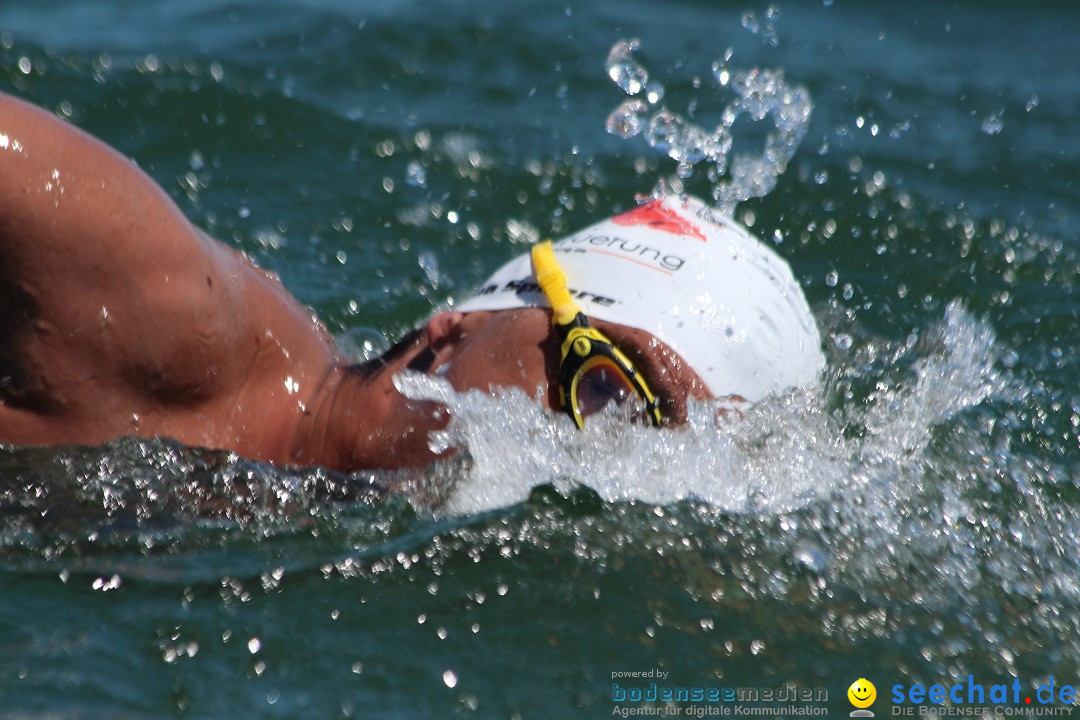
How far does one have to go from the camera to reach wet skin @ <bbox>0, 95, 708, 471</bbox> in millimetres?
2980

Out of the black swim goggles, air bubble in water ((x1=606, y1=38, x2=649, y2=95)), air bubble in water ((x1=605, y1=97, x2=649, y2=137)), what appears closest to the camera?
the black swim goggles

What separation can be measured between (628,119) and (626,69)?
0.58 m

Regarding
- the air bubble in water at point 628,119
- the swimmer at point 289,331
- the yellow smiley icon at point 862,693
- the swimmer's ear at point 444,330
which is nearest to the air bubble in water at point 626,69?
the air bubble in water at point 628,119

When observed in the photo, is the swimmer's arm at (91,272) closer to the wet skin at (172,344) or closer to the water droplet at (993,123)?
the wet skin at (172,344)

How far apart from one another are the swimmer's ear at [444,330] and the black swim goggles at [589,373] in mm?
318

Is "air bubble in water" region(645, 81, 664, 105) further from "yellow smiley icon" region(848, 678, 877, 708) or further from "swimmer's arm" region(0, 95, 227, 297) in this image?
"yellow smiley icon" region(848, 678, 877, 708)

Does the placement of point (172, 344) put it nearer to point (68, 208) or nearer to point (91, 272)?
point (91, 272)

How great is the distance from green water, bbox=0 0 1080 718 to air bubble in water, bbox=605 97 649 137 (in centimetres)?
8

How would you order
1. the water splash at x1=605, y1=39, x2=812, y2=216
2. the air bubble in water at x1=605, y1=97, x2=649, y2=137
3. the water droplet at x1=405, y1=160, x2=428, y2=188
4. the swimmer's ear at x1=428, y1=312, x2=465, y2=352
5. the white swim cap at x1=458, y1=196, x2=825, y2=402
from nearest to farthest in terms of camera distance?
the white swim cap at x1=458, y1=196, x2=825, y2=402 < the swimmer's ear at x1=428, y1=312, x2=465, y2=352 < the water droplet at x1=405, y1=160, x2=428, y2=188 < the water splash at x1=605, y1=39, x2=812, y2=216 < the air bubble in water at x1=605, y1=97, x2=649, y2=137

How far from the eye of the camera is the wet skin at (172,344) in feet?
9.78

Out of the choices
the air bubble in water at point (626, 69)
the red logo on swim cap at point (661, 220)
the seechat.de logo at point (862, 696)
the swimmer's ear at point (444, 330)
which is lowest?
the seechat.de logo at point (862, 696)

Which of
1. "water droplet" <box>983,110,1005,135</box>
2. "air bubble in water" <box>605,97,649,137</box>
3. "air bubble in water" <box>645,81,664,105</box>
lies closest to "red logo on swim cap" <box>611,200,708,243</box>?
"air bubble in water" <box>605,97,649,137</box>

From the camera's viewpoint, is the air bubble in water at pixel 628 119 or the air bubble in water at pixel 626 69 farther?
the air bubble in water at pixel 626 69

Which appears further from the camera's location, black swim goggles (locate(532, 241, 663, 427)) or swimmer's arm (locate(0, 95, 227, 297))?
black swim goggles (locate(532, 241, 663, 427))
